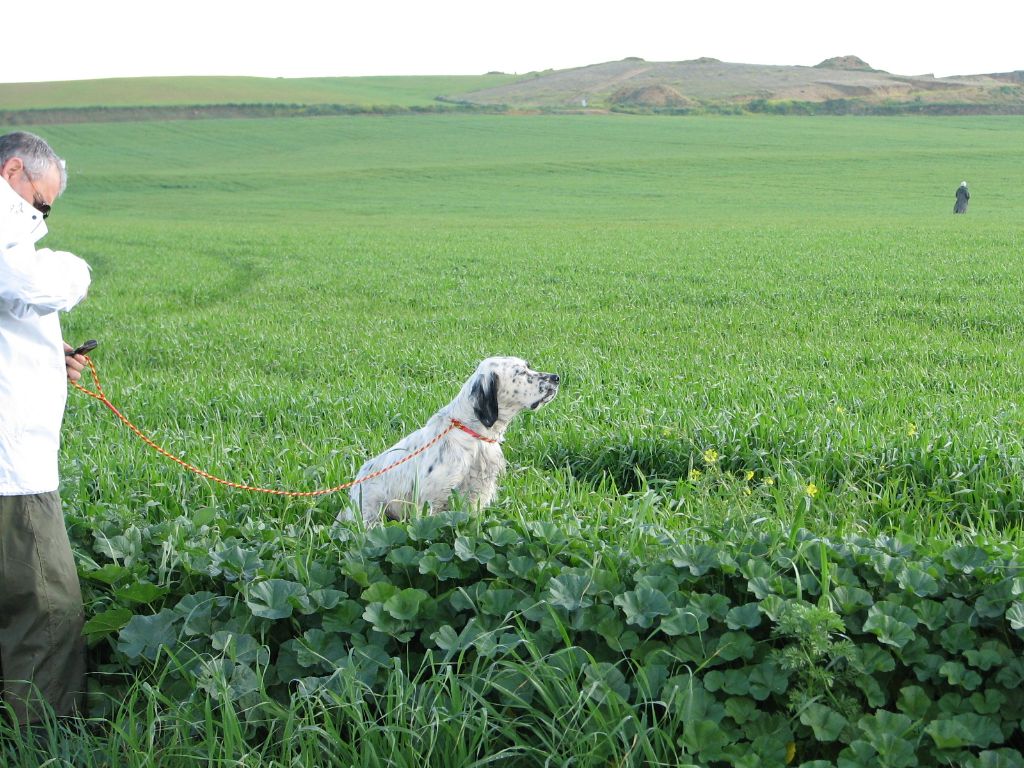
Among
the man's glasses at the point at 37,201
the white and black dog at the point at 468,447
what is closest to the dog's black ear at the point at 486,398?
the white and black dog at the point at 468,447

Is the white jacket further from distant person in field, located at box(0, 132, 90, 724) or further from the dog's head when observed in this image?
the dog's head

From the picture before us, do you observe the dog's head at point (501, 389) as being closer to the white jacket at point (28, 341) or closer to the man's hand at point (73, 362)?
the man's hand at point (73, 362)

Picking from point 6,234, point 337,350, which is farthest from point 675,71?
point 6,234

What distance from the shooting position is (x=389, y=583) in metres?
3.88

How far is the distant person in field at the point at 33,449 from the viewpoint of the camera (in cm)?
345

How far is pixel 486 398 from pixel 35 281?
7.47 feet

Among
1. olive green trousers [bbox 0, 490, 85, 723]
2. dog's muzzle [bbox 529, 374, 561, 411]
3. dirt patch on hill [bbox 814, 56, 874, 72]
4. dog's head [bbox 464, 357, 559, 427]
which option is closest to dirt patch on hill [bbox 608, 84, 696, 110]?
dirt patch on hill [bbox 814, 56, 874, 72]

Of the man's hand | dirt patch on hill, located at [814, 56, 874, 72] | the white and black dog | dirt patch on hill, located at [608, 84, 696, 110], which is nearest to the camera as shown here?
the man's hand

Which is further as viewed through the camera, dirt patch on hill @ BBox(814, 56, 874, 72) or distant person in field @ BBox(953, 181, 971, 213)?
dirt patch on hill @ BBox(814, 56, 874, 72)

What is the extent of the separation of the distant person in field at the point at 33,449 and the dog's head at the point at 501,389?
2.00 metres

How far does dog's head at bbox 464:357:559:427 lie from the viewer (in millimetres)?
4953

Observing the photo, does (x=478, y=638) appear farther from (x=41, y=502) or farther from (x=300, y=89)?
(x=300, y=89)

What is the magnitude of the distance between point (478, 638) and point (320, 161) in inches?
2750

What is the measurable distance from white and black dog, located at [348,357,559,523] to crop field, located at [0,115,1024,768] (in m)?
0.30
